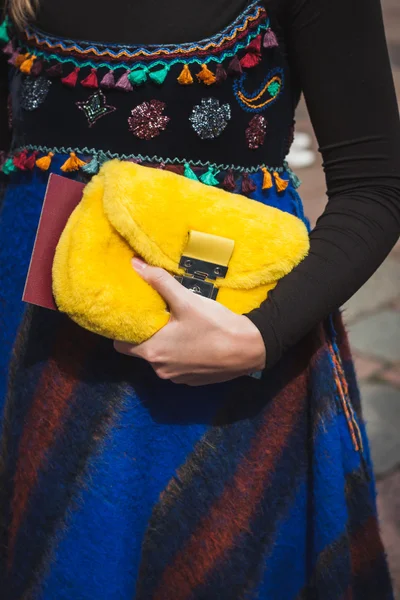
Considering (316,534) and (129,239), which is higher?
(129,239)

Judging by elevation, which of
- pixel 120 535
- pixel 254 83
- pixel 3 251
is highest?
pixel 254 83

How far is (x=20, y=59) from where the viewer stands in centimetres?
82

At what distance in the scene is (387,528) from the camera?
1.81m

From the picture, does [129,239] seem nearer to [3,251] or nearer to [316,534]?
[3,251]

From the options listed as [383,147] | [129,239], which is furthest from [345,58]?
[129,239]

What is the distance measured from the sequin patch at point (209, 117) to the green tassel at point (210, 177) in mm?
43

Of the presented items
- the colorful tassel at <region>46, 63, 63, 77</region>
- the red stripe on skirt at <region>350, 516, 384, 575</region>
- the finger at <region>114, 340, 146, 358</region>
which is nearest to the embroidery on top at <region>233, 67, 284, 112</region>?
the colorful tassel at <region>46, 63, 63, 77</region>

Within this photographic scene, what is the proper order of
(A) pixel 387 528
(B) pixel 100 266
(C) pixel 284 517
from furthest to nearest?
(A) pixel 387 528 < (C) pixel 284 517 < (B) pixel 100 266

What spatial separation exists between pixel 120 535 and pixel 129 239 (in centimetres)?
36

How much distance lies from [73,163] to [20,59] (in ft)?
0.53

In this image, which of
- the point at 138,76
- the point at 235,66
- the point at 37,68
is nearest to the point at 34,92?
the point at 37,68

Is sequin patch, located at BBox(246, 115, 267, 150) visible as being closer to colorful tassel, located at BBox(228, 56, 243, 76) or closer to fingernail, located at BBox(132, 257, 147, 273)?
colorful tassel, located at BBox(228, 56, 243, 76)

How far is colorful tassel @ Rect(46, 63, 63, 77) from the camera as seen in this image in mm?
772

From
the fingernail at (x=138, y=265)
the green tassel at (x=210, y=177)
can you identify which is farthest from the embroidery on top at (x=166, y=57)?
the fingernail at (x=138, y=265)
